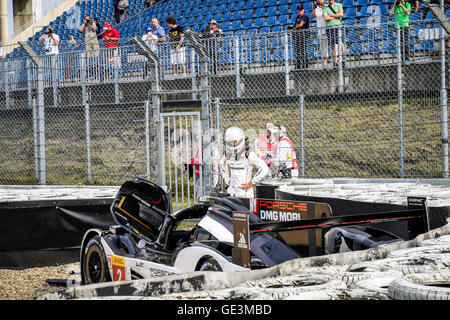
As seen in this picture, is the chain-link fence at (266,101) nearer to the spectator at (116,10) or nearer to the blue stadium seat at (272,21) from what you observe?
the blue stadium seat at (272,21)

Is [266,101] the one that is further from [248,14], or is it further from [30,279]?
[30,279]

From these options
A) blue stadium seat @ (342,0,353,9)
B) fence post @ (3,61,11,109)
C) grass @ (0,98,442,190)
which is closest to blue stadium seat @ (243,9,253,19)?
blue stadium seat @ (342,0,353,9)

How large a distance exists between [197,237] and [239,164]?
516cm

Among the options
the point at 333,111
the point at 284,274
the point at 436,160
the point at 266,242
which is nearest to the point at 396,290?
the point at 284,274

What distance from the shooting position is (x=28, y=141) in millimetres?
13648

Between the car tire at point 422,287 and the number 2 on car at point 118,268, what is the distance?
10.3ft

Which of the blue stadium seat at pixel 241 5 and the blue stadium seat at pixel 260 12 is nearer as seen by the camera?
the blue stadium seat at pixel 260 12

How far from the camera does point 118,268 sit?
6.12 meters

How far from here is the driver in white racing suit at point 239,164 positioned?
35.5 feet

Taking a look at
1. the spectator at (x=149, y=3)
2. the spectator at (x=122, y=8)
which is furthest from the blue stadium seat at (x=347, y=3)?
the spectator at (x=122, y=8)

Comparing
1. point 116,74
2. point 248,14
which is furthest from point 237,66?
point 248,14

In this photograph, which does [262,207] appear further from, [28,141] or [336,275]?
[28,141]

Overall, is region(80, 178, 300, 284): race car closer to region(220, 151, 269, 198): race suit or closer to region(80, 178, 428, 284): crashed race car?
region(80, 178, 428, 284): crashed race car

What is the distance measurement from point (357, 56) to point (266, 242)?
8.28 metres
